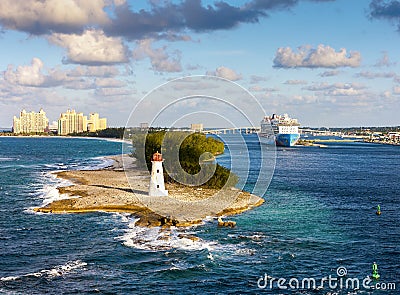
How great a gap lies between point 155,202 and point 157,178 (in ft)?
14.6

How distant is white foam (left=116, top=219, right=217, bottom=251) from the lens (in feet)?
159

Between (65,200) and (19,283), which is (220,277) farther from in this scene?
(65,200)

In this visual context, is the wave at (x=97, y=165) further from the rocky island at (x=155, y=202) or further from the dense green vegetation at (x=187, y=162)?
the rocky island at (x=155, y=202)

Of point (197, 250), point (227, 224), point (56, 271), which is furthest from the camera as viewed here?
point (227, 224)

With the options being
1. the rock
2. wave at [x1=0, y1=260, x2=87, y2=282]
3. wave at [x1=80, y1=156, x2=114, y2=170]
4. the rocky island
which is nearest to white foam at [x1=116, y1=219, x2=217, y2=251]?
the rocky island

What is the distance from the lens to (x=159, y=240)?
50.9 meters

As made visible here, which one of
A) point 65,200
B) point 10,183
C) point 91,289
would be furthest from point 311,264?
point 10,183

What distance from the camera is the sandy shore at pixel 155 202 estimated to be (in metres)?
61.9

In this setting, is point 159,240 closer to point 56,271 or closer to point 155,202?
point 56,271

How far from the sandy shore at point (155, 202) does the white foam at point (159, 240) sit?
2.85 metres

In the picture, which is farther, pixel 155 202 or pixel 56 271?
pixel 155 202

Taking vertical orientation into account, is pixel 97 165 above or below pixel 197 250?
above

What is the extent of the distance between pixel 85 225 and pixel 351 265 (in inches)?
1243

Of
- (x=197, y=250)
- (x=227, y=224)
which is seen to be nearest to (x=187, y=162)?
(x=227, y=224)
